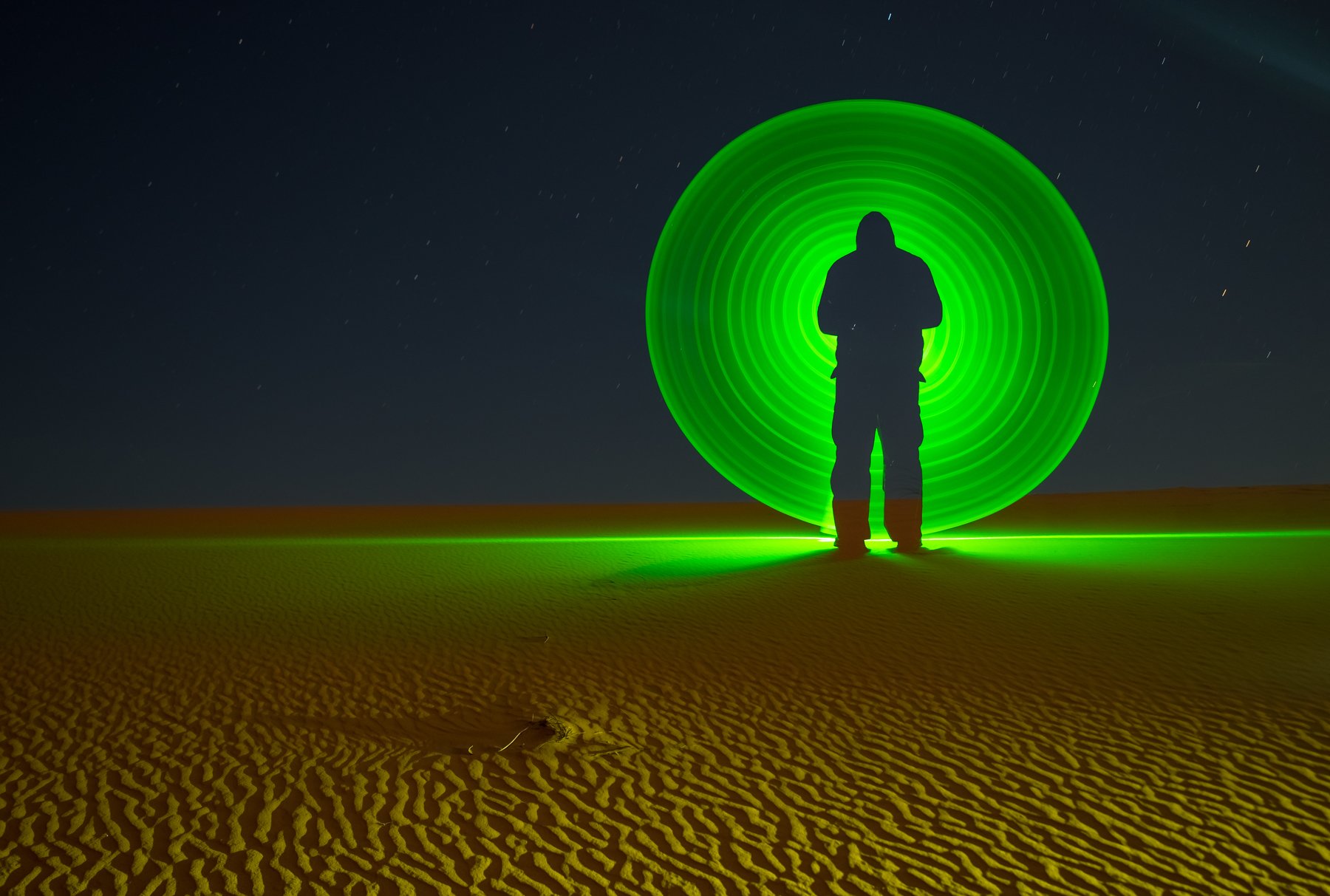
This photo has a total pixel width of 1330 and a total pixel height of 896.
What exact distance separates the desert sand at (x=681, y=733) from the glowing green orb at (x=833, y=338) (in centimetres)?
179

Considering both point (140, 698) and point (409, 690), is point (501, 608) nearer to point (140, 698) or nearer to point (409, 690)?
point (409, 690)

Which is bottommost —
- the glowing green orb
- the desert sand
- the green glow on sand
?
the desert sand

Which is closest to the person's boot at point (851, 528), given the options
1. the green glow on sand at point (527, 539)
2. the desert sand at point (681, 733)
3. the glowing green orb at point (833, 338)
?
the green glow on sand at point (527, 539)

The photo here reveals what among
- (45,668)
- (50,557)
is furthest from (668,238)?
(50,557)

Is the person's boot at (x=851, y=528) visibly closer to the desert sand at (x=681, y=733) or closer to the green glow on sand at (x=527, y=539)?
the green glow on sand at (x=527, y=539)

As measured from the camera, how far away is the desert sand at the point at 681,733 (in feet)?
13.6

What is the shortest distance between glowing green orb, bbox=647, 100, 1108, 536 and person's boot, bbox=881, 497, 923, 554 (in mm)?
958

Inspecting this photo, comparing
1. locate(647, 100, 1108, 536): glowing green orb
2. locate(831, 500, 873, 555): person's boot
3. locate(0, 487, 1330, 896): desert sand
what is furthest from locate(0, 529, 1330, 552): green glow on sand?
locate(0, 487, 1330, 896): desert sand

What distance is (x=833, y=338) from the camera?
1438cm

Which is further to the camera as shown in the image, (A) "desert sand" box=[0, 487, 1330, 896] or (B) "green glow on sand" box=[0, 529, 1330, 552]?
(B) "green glow on sand" box=[0, 529, 1330, 552]

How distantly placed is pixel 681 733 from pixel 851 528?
13363mm

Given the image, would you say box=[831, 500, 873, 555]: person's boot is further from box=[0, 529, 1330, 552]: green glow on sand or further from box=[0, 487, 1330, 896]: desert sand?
box=[0, 487, 1330, 896]: desert sand

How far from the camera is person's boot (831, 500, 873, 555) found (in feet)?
48.1

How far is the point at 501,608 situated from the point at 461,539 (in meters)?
9.62
